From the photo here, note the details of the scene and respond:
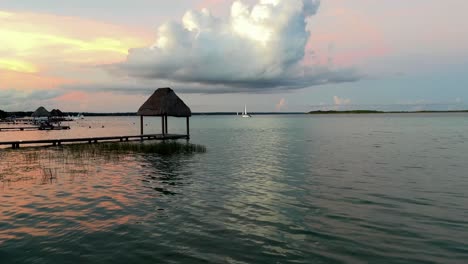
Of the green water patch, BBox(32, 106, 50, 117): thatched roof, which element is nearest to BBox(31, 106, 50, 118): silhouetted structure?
BBox(32, 106, 50, 117): thatched roof

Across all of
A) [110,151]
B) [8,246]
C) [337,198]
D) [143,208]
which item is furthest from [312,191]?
[110,151]

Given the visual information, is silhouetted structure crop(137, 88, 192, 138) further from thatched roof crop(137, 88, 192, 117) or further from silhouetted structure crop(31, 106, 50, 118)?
silhouetted structure crop(31, 106, 50, 118)

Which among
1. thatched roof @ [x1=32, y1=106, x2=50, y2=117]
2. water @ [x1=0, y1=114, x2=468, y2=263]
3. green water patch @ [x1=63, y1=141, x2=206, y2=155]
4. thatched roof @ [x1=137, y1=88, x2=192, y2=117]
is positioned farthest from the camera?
thatched roof @ [x1=32, y1=106, x2=50, y2=117]

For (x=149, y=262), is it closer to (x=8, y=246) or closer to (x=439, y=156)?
(x=8, y=246)

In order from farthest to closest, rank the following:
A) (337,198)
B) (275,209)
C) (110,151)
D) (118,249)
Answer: (110,151)
(337,198)
(275,209)
(118,249)

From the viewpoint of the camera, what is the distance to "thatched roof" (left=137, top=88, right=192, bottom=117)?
141 ft

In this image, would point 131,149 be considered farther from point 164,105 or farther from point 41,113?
point 41,113

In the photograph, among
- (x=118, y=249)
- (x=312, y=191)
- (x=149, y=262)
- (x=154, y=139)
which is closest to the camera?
(x=149, y=262)

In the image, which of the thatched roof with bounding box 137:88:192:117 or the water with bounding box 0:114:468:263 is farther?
the thatched roof with bounding box 137:88:192:117

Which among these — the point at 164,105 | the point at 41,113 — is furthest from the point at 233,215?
the point at 41,113

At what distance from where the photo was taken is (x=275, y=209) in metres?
12.6

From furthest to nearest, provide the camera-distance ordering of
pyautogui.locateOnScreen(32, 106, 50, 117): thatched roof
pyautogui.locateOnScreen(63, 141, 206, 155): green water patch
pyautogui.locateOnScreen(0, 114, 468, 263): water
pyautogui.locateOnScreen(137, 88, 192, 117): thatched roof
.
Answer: pyautogui.locateOnScreen(32, 106, 50, 117): thatched roof, pyautogui.locateOnScreen(137, 88, 192, 117): thatched roof, pyautogui.locateOnScreen(63, 141, 206, 155): green water patch, pyautogui.locateOnScreen(0, 114, 468, 263): water

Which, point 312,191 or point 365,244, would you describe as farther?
point 312,191

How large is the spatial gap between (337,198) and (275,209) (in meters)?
3.25
